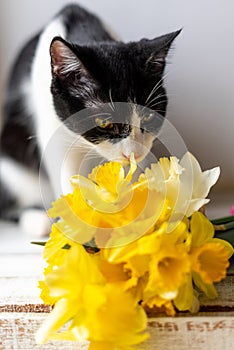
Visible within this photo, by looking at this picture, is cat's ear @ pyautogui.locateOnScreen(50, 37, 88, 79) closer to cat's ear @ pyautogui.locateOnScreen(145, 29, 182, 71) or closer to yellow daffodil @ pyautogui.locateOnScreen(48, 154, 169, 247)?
cat's ear @ pyautogui.locateOnScreen(145, 29, 182, 71)

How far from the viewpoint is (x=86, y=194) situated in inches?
28.5

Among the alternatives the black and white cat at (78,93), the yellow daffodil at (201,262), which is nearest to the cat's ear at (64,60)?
the black and white cat at (78,93)

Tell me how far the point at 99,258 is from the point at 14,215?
0.55 m

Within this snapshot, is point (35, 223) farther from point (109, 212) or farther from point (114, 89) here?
point (109, 212)

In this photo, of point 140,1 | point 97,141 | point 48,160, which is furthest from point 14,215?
point 140,1

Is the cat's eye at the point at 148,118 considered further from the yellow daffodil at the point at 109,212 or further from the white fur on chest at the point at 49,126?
the yellow daffodil at the point at 109,212

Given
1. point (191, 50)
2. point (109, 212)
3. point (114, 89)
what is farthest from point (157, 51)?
point (109, 212)

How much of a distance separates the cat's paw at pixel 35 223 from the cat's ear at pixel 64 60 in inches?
11.9

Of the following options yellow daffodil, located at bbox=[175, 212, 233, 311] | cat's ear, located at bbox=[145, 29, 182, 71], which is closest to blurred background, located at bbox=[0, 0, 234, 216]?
cat's ear, located at bbox=[145, 29, 182, 71]

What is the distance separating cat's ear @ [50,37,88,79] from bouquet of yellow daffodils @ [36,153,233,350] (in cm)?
24

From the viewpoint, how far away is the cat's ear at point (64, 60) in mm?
900

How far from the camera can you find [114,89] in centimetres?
95

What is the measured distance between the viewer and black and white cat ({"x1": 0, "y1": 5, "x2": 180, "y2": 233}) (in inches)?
37.2

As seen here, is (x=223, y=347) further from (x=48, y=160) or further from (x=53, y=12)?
(x=53, y=12)
